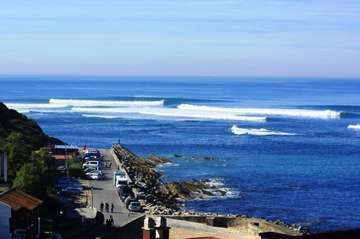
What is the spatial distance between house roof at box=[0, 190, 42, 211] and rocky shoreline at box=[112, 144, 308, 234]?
35.7 feet

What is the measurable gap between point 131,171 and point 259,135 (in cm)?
3720

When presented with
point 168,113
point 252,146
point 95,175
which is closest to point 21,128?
point 95,175

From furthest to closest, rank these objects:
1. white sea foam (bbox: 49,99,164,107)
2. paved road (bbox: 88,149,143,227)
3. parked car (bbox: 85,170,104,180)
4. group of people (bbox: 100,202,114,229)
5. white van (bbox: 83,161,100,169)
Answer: white sea foam (bbox: 49,99,164,107) < white van (bbox: 83,161,100,169) < parked car (bbox: 85,170,104,180) < paved road (bbox: 88,149,143,227) < group of people (bbox: 100,202,114,229)

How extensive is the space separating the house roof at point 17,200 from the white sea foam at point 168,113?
85182 mm

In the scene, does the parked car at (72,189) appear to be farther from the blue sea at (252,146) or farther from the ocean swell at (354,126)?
the ocean swell at (354,126)

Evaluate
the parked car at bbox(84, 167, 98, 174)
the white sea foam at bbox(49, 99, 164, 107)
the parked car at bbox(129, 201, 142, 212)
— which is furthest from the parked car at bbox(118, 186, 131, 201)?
the white sea foam at bbox(49, 99, 164, 107)

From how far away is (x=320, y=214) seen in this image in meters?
39.2

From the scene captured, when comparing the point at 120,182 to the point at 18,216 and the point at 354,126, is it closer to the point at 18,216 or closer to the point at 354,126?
the point at 18,216

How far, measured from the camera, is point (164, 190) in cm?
4544

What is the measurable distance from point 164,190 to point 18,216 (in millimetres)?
24932

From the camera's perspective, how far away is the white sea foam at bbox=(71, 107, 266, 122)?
364 ft

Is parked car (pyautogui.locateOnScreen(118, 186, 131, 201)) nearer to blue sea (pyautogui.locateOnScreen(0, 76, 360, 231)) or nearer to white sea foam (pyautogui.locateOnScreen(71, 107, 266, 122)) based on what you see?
blue sea (pyautogui.locateOnScreen(0, 76, 360, 231))

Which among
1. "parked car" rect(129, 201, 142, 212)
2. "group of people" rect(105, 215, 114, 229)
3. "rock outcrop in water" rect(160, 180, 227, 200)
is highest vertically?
"parked car" rect(129, 201, 142, 212)

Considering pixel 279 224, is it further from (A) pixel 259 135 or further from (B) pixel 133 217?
(A) pixel 259 135
